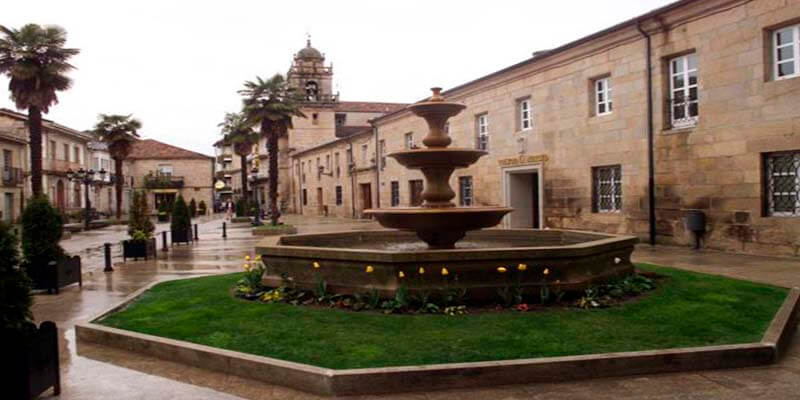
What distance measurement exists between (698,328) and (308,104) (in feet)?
190

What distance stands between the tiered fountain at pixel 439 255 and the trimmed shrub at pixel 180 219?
40.6ft

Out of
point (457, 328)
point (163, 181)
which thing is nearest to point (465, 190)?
point (457, 328)

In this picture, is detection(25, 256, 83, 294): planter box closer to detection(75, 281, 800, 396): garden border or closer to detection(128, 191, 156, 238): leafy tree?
detection(128, 191, 156, 238): leafy tree

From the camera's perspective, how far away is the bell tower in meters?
63.2

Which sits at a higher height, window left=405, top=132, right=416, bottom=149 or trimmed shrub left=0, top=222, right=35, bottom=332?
window left=405, top=132, right=416, bottom=149

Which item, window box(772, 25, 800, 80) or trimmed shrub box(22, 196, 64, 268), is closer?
trimmed shrub box(22, 196, 64, 268)

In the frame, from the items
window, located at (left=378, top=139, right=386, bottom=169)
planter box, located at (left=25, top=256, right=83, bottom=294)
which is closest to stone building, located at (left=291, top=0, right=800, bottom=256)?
window, located at (left=378, top=139, right=386, bottom=169)

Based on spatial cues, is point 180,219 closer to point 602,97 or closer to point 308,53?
point 602,97

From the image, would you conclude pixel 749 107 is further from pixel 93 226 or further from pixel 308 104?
pixel 308 104

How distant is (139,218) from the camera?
56.2 feet

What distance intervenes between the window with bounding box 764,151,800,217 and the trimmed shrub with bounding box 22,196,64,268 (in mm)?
14497

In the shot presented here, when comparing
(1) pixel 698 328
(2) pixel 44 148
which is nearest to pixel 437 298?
(1) pixel 698 328

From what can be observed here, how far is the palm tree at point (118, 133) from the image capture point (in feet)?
148

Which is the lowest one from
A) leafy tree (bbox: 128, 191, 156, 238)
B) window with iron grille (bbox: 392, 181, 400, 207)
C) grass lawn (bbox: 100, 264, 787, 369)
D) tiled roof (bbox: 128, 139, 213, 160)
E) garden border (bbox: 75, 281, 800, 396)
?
garden border (bbox: 75, 281, 800, 396)
